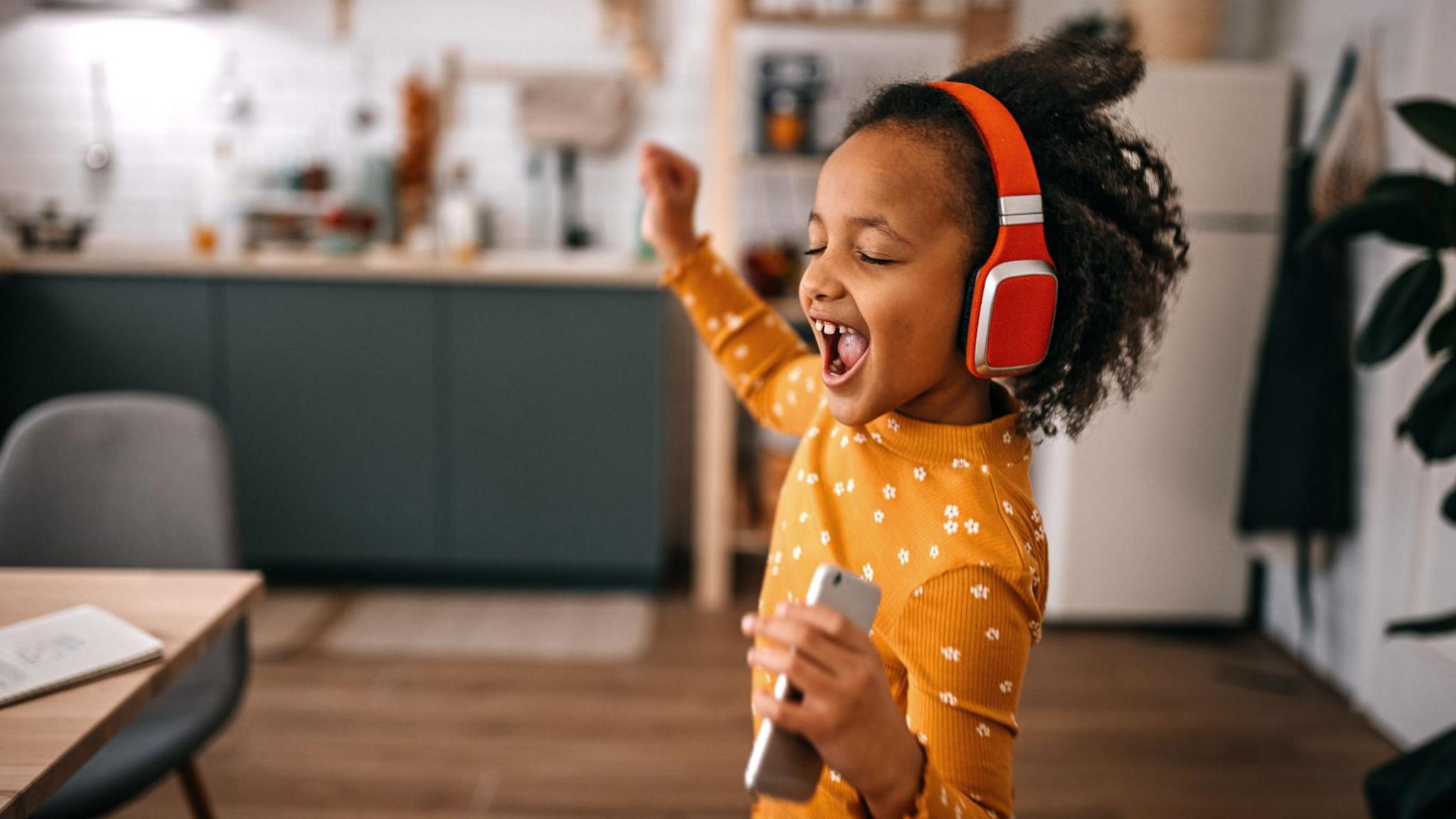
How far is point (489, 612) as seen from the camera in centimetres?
307

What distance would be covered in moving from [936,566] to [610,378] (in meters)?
2.43

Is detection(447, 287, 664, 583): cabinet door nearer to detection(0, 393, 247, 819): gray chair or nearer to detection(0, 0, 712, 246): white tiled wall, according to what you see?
detection(0, 0, 712, 246): white tiled wall

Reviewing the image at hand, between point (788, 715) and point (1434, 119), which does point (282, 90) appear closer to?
point (1434, 119)

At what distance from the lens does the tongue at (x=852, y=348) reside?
776mm

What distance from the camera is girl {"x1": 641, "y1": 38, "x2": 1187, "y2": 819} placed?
710 mm

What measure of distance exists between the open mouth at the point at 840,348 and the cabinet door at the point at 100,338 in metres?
2.76

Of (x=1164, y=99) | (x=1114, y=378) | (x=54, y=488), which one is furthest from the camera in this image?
(x=1164, y=99)

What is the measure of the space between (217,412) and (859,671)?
2.98 m

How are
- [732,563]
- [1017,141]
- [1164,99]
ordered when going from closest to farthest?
[1017,141]
[1164,99]
[732,563]

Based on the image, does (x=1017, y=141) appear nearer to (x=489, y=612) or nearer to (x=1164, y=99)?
(x=1164, y=99)

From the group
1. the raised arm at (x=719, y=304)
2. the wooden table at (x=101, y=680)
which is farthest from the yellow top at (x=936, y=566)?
the wooden table at (x=101, y=680)

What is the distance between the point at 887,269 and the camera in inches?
29.4

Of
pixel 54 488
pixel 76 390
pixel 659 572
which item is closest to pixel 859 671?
pixel 54 488

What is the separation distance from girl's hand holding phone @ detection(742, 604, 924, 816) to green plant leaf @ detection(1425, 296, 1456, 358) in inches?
59.0
